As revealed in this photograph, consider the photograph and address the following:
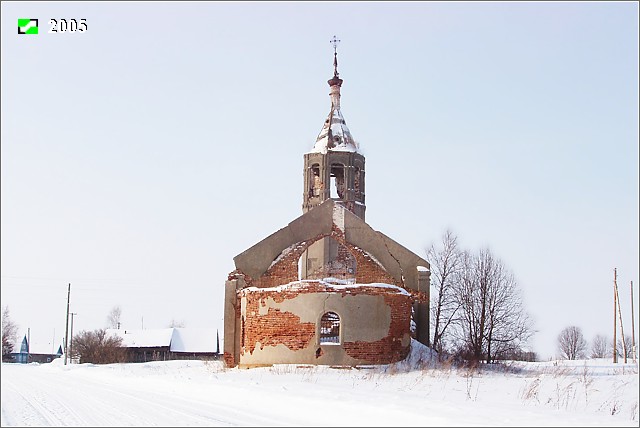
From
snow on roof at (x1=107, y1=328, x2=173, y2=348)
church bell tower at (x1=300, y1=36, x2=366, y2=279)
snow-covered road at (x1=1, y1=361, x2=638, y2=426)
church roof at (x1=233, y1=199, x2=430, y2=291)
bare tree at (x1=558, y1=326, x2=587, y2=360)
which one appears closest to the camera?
snow-covered road at (x1=1, y1=361, x2=638, y2=426)

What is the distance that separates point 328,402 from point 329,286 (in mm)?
10645

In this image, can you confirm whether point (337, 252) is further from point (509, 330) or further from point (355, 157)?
point (509, 330)

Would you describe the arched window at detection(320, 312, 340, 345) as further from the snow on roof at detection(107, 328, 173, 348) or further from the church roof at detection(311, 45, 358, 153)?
the snow on roof at detection(107, 328, 173, 348)

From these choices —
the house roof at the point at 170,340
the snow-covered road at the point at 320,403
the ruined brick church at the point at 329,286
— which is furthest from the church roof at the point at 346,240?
the house roof at the point at 170,340

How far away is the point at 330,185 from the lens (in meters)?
32.2

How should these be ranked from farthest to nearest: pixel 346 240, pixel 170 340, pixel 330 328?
pixel 170 340 < pixel 330 328 < pixel 346 240

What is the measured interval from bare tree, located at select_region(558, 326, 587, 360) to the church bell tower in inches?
2059

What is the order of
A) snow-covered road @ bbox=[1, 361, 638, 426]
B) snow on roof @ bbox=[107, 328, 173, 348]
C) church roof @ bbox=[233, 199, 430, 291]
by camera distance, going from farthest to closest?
1. snow on roof @ bbox=[107, 328, 173, 348]
2. church roof @ bbox=[233, 199, 430, 291]
3. snow-covered road @ bbox=[1, 361, 638, 426]

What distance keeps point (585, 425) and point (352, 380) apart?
8.40 meters

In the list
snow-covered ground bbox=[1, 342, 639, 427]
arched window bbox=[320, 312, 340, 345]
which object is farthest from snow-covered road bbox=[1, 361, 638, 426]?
arched window bbox=[320, 312, 340, 345]

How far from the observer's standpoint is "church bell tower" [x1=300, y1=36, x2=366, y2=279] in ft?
104

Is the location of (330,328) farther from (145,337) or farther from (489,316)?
(145,337)

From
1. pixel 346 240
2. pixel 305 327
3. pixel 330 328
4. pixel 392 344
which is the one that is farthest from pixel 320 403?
pixel 330 328

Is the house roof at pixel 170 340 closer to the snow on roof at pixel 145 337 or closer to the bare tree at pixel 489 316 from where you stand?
the snow on roof at pixel 145 337
